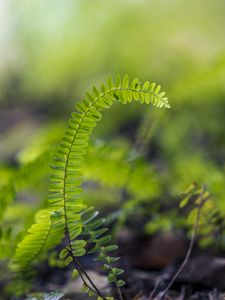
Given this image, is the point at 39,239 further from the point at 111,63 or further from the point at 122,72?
the point at 111,63

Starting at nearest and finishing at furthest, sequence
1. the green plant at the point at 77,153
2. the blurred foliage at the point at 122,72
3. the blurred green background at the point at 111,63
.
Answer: the green plant at the point at 77,153 < the blurred foliage at the point at 122,72 < the blurred green background at the point at 111,63

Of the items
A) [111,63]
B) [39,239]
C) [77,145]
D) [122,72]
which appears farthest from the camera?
[111,63]

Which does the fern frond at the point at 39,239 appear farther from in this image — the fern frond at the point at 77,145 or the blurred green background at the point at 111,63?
the blurred green background at the point at 111,63

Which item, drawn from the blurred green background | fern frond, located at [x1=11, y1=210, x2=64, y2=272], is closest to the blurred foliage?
the blurred green background

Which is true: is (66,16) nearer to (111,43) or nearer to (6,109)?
(111,43)

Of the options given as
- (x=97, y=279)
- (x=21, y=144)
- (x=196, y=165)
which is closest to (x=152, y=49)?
(x=21, y=144)

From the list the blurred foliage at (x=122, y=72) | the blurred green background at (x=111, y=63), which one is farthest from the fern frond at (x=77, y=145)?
the blurred green background at (x=111, y=63)

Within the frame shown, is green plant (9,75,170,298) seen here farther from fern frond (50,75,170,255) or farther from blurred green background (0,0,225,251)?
blurred green background (0,0,225,251)

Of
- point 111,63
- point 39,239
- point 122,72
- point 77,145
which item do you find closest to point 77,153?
point 77,145

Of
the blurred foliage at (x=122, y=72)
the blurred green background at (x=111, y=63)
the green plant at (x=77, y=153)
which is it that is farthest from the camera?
the blurred green background at (x=111, y=63)
